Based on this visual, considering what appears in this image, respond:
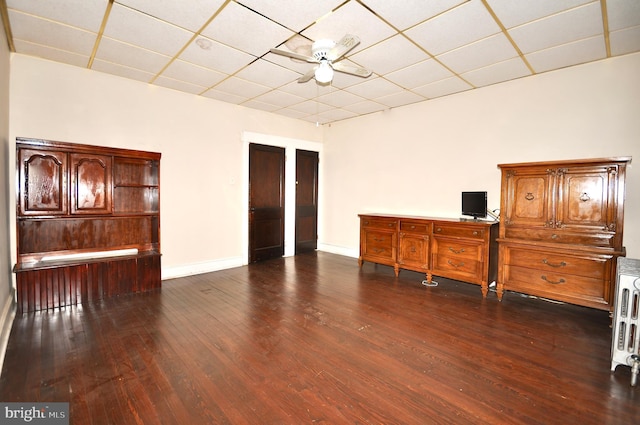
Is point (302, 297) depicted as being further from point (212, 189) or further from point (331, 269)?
point (212, 189)

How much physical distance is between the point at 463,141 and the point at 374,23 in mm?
2573

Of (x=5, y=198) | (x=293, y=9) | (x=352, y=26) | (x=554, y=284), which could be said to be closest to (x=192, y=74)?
(x=293, y=9)

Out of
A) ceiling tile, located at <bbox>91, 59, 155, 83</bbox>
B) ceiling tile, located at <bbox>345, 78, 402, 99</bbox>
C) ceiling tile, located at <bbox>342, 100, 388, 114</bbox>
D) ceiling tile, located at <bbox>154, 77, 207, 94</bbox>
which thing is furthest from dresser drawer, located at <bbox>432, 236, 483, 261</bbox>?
ceiling tile, located at <bbox>91, 59, 155, 83</bbox>

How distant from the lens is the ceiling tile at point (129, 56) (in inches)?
127

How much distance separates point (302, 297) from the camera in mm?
3814

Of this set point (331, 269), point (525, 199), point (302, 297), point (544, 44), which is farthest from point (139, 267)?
point (544, 44)

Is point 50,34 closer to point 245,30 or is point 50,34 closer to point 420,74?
point 245,30

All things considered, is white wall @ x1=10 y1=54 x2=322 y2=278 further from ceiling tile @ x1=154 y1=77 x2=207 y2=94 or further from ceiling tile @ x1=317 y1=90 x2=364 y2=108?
ceiling tile @ x1=317 y1=90 x2=364 y2=108

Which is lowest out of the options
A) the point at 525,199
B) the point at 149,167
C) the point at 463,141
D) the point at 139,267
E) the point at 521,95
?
the point at 139,267

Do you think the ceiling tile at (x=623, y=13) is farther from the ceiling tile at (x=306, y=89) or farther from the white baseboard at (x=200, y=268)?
the white baseboard at (x=200, y=268)

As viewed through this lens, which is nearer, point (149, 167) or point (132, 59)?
point (132, 59)

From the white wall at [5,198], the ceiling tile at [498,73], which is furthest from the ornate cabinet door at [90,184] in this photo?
the ceiling tile at [498,73]

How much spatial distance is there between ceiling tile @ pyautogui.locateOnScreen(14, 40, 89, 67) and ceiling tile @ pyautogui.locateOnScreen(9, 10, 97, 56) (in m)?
0.10

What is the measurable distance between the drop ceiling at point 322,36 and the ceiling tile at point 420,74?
1cm
